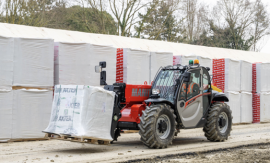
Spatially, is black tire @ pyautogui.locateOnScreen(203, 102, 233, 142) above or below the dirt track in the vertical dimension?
above

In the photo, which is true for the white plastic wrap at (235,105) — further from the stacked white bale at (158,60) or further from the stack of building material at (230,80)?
the stacked white bale at (158,60)

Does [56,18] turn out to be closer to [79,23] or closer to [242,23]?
[79,23]

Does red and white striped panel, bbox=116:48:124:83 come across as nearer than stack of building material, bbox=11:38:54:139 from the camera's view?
No

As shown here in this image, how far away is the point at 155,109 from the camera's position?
27.3ft

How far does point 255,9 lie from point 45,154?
3611 cm

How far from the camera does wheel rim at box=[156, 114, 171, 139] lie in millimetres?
8516

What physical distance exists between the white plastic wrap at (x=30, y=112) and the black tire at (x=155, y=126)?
355 cm

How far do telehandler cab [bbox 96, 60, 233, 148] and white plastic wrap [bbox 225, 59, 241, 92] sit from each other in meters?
5.23

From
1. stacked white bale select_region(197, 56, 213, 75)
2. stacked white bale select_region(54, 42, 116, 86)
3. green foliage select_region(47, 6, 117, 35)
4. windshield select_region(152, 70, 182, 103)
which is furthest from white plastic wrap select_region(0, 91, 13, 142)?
green foliage select_region(47, 6, 117, 35)

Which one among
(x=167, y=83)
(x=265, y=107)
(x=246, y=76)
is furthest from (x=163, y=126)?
(x=265, y=107)

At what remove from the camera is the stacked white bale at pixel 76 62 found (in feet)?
35.9

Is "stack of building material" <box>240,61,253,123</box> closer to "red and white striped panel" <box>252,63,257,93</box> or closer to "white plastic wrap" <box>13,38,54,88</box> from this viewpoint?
"red and white striped panel" <box>252,63,257,93</box>

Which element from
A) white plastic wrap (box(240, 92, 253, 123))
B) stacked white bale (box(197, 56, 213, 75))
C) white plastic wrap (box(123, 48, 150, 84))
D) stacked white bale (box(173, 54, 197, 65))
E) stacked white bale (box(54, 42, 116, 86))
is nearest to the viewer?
stacked white bale (box(54, 42, 116, 86))

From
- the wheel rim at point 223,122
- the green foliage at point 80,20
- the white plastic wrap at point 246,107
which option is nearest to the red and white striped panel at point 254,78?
the white plastic wrap at point 246,107
